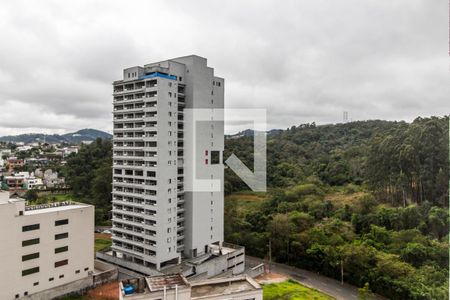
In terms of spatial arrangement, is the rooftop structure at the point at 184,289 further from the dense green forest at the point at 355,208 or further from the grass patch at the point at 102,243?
the grass patch at the point at 102,243

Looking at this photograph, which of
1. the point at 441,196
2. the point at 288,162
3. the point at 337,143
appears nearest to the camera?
the point at 441,196

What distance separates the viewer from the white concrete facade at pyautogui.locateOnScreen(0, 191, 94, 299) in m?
10.5

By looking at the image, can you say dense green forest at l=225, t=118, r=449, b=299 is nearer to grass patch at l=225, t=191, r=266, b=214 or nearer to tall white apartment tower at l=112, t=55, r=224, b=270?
→ grass patch at l=225, t=191, r=266, b=214

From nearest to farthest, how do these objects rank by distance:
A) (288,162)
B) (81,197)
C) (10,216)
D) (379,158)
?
(10,216), (379,158), (81,197), (288,162)

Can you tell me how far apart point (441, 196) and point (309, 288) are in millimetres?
10052

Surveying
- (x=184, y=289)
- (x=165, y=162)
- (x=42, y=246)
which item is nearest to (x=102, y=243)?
(x=42, y=246)

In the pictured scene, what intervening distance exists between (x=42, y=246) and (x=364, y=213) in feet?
54.2

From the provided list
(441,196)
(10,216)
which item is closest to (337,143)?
(441,196)

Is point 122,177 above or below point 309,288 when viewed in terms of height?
above

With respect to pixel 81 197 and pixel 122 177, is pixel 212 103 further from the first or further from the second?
pixel 81 197

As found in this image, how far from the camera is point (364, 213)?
19594 mm

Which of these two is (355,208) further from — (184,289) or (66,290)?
(66,290)

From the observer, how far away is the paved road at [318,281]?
13549 millimetres

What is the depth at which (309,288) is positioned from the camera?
44.7ft
